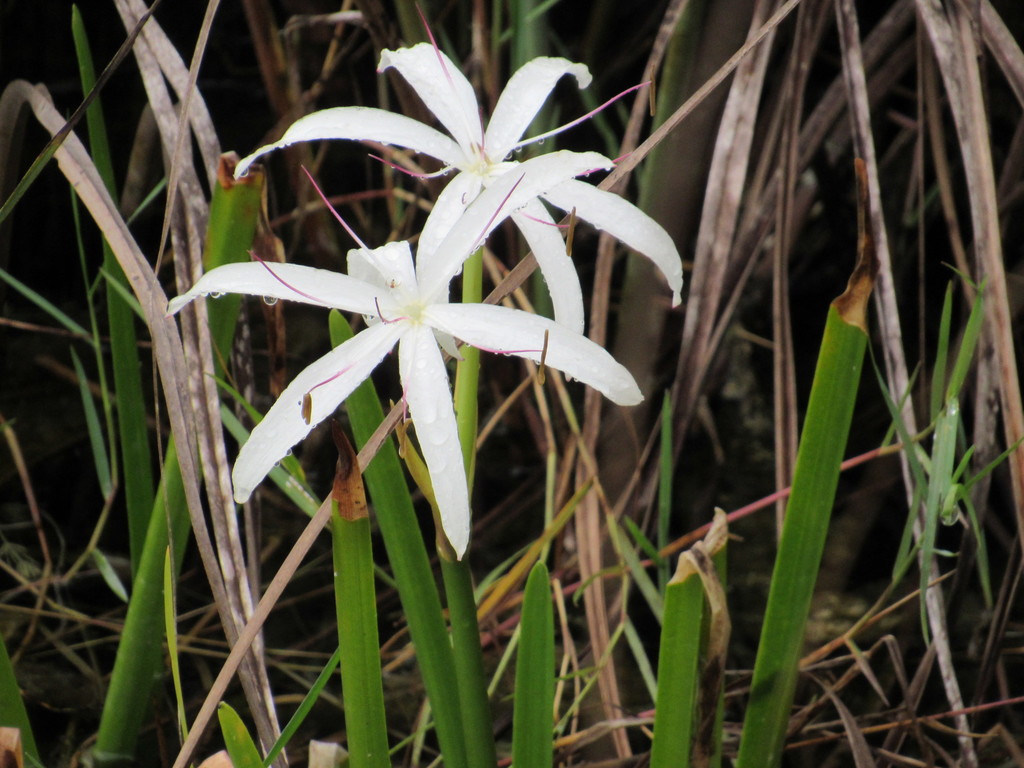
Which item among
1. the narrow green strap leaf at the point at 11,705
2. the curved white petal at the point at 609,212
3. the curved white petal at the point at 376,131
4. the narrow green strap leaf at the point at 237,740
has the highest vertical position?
the curved white petal at the point at 376,131

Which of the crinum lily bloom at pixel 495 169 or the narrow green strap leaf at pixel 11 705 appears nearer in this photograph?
the crinum lily bloom at pixel 495 169

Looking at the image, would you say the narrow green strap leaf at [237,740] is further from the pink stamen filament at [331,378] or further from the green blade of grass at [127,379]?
the green blade of grass at [127,379]

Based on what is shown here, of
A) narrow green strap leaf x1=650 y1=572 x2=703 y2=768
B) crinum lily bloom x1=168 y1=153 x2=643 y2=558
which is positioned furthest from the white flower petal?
narrow green strap leaf x1=650 y1=572 x2=703 y2=768

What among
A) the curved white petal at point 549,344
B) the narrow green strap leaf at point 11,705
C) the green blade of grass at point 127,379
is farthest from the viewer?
the green blade of grass at point 127,379

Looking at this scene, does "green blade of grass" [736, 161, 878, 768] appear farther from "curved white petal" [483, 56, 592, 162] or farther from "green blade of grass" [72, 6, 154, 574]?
"green blade of grass" [72, 6, 154, 574]

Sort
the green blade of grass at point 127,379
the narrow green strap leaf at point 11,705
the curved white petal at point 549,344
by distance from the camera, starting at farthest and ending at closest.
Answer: the green blade of grass at point 127,379, the narrow green strap leaf at point 11,705, the curved white petal at point 549,344

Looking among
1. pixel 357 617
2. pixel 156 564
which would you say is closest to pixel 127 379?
pixel 156 564

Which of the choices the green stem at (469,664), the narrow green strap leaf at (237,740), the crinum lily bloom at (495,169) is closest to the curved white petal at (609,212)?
the crinum lily bloom at (495,169)
